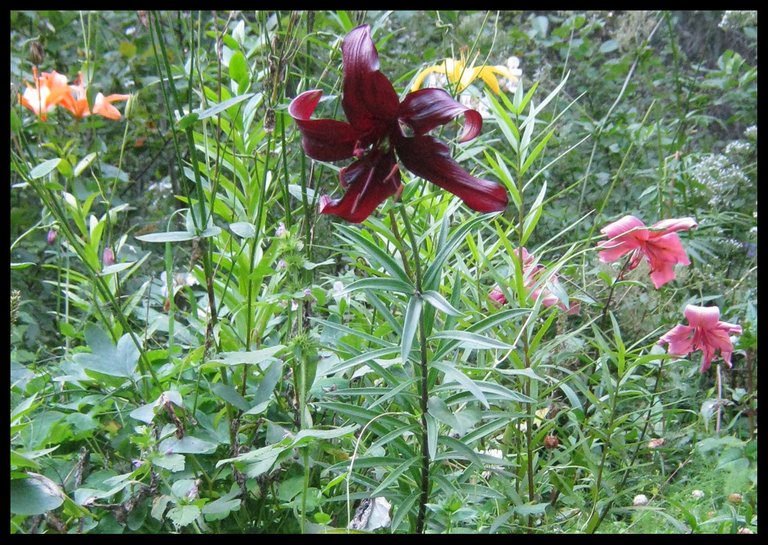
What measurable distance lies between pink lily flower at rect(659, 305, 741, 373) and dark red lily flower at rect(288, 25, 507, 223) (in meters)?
0.46

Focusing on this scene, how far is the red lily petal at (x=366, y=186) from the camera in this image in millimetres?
602

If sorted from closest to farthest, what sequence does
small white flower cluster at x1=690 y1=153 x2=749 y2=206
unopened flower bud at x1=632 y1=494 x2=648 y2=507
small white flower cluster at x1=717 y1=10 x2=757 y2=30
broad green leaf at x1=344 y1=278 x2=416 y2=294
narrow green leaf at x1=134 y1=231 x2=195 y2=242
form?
1. broad green leaf at x1=344 y1=278 x2=416 y2=294
2. narrow green leaf at x1=134 y1=231 x2=195 y2=242
3. unopened flower bud at x1=632 y1=494 x2=648 y2=507
4. small white flower cluster at x1=690 y1=153 x2=749 y2=206
5. small white flower cluster at x1=717 y1=10 x2=757 y2=30

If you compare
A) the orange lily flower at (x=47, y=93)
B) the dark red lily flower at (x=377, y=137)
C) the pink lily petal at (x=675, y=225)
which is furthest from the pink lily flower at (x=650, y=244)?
the orange lily flower at (x=47, y=93)

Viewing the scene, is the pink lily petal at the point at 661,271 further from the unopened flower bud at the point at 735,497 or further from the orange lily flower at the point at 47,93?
the orange lily flower at the point at 47,93

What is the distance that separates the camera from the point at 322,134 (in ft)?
2.01

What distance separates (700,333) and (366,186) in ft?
1.84

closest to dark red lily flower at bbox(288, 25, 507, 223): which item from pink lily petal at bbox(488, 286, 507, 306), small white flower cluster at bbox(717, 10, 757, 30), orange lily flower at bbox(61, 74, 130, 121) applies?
pink lily petal at bbox(488, 286, 507, 306)

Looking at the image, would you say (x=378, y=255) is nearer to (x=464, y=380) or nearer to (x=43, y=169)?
(x=464, y=380)

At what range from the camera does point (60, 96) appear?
1.13 m

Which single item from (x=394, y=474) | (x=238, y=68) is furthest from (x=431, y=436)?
(x=238, y=68)

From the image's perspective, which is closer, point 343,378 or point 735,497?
point 735,497

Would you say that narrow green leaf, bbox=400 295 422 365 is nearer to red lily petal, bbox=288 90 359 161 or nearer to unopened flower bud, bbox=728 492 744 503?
red lily petal, bbox=288 90 359 161

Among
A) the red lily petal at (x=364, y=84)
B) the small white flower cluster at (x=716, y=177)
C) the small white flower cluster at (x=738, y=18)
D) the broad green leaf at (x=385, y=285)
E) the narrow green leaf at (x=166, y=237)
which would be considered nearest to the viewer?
the red lily petal at (x=364, y=84)

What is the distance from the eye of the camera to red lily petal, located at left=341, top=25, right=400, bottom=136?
1.91 ft
